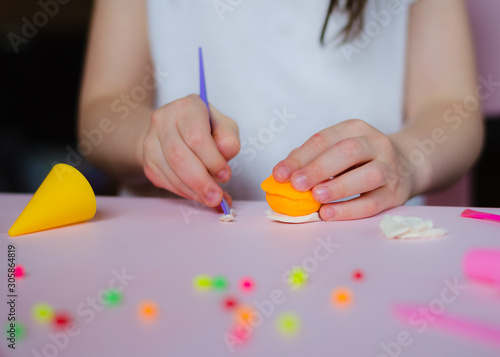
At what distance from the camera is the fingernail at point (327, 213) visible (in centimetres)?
53

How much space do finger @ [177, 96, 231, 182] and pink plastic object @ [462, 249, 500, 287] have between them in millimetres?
291

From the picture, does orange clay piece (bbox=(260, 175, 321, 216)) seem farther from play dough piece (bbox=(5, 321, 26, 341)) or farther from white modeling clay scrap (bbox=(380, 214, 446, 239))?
play dough piece (bbox=(5, 321, 26, 341))

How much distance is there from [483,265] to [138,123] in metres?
0.58

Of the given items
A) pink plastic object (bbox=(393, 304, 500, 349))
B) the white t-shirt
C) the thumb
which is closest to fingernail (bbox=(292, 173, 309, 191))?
the thumb

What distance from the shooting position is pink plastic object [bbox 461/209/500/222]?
1.74 ft

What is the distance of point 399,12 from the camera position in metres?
0.99

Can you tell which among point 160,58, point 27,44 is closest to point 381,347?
point 160,58

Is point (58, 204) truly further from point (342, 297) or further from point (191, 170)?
point (342, 297)

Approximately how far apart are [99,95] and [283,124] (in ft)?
1.25

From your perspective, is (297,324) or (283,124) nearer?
(297,324)

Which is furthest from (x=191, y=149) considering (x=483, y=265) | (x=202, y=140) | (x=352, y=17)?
(x=352, y=17)

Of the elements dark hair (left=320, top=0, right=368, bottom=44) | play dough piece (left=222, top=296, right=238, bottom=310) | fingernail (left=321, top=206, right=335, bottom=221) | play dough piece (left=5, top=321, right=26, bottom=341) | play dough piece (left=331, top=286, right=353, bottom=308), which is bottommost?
fingernail (left=321, top=206, right=335, bottom=221)

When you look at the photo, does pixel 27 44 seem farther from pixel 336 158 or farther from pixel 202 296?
pixel 202 296

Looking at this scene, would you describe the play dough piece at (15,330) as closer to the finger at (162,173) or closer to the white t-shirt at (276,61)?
the finger at (162,173)
